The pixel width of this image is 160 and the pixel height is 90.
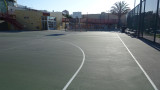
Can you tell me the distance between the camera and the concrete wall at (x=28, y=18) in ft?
129

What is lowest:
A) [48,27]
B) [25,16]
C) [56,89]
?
[56,89]

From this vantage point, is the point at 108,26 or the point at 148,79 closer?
the point at 148,79

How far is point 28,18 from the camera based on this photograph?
129 feet

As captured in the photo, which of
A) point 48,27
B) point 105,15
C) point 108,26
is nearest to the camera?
point 48,27

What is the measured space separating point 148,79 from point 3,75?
6044mm

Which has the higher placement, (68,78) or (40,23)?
(40,23)

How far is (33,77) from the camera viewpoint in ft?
18.2

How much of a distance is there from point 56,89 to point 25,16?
130ft

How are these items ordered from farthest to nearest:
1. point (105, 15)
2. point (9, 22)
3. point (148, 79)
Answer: point (105, 15), point (9, 22), point (148, 79)

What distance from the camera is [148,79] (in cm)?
532

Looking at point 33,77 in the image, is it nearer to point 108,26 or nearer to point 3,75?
point 3,75

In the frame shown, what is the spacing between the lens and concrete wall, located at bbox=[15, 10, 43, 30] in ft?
129

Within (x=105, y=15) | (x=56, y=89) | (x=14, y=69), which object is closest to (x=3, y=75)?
(x=14, y=69)

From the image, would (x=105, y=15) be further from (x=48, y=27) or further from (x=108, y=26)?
(x=48, y=27)
